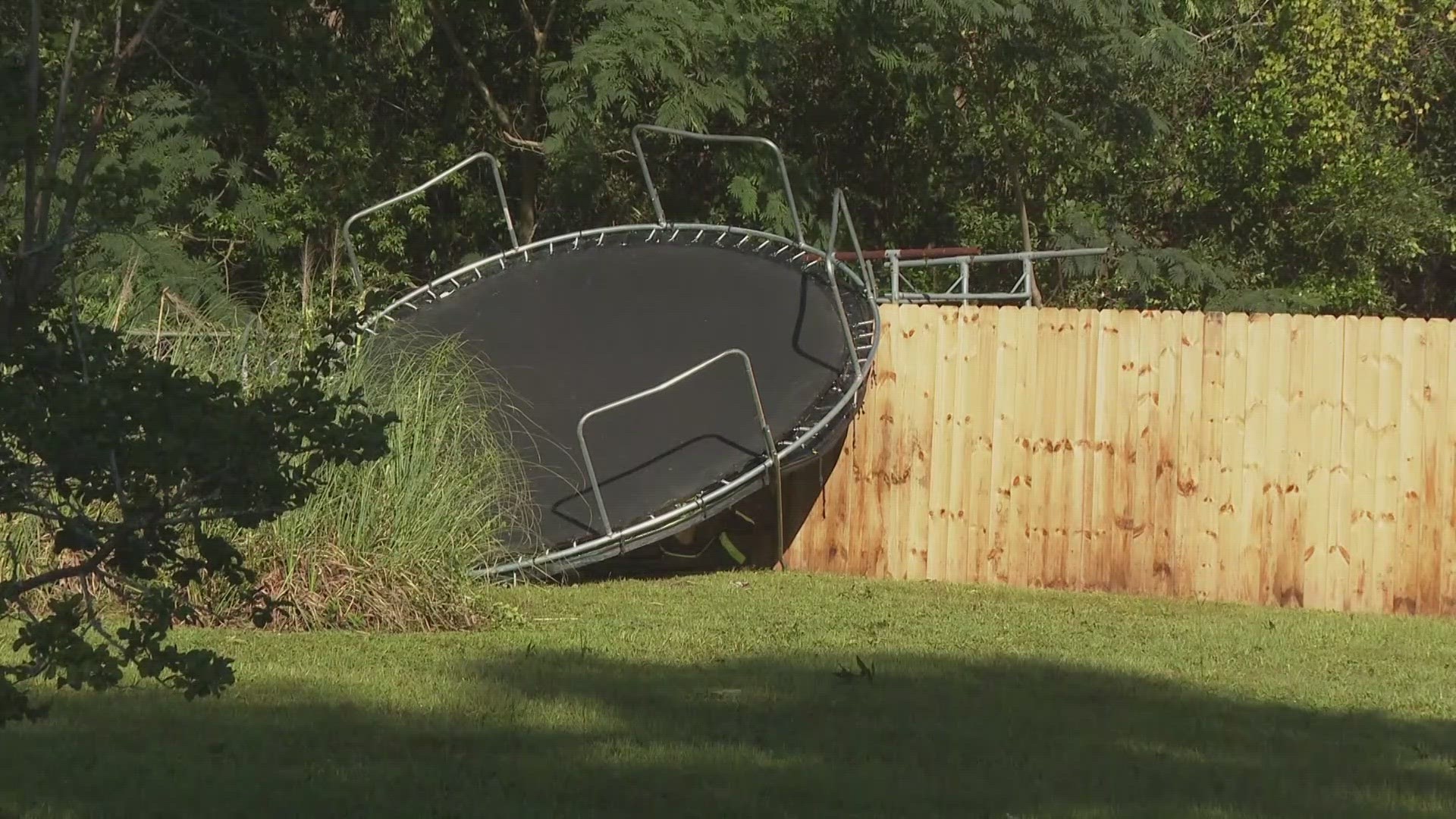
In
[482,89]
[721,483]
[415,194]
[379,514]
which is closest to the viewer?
[379,514]

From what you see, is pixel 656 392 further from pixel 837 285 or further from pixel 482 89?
pixel 482 89

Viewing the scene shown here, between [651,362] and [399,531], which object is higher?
[651,362]

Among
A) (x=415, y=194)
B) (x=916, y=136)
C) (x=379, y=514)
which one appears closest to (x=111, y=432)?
(x=379, y=514)

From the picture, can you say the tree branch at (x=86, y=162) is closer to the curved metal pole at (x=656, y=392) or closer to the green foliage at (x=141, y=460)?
the green foliage at (x=141, y=460)

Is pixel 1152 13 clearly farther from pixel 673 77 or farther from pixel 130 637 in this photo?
pixel 130 637

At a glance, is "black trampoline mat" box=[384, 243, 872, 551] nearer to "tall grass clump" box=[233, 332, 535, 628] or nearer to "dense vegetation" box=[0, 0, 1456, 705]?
"dense vegetation" box=[0, 0, 1456, 705]

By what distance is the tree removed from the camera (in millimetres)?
3377

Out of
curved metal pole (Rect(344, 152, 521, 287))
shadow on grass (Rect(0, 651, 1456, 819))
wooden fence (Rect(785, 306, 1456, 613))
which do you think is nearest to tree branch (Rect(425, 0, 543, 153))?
curved metal pole (Rect(344, 152, 521, 287))

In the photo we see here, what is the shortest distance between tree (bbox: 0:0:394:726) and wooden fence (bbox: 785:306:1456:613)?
292 inches

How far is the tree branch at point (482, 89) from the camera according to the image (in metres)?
18.8

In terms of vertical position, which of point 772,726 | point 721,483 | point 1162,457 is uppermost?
point 1162,457

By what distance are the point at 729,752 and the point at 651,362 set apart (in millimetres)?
5845

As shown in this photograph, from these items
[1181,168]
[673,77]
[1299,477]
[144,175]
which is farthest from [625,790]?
[1181,168]

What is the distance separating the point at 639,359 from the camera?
11.4m
